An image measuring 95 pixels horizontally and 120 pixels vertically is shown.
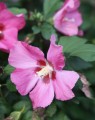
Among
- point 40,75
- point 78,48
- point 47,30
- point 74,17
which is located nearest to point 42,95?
point 40,75

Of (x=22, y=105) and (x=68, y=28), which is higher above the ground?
(x=68, y=28)

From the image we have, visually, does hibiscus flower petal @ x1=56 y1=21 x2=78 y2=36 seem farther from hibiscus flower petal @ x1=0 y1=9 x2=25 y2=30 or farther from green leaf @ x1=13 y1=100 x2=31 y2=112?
green leaf @ x1=13 y1=100 x2=31 y2=112

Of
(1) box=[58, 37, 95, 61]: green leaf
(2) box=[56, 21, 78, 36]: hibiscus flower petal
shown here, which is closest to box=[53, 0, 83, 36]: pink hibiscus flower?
(2) box=[56, 21, 78, 36]: hibiscus flower petal

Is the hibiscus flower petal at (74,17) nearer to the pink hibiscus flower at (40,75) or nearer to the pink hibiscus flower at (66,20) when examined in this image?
the pink hibiscus flower at (66,20)

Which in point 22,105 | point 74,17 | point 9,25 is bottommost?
point 22,105

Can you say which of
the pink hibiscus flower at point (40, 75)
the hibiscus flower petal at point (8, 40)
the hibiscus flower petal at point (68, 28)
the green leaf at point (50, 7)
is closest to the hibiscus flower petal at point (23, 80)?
the pink hibiscus flower at point (40, 75)

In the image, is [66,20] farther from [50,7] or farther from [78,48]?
[78,48]
